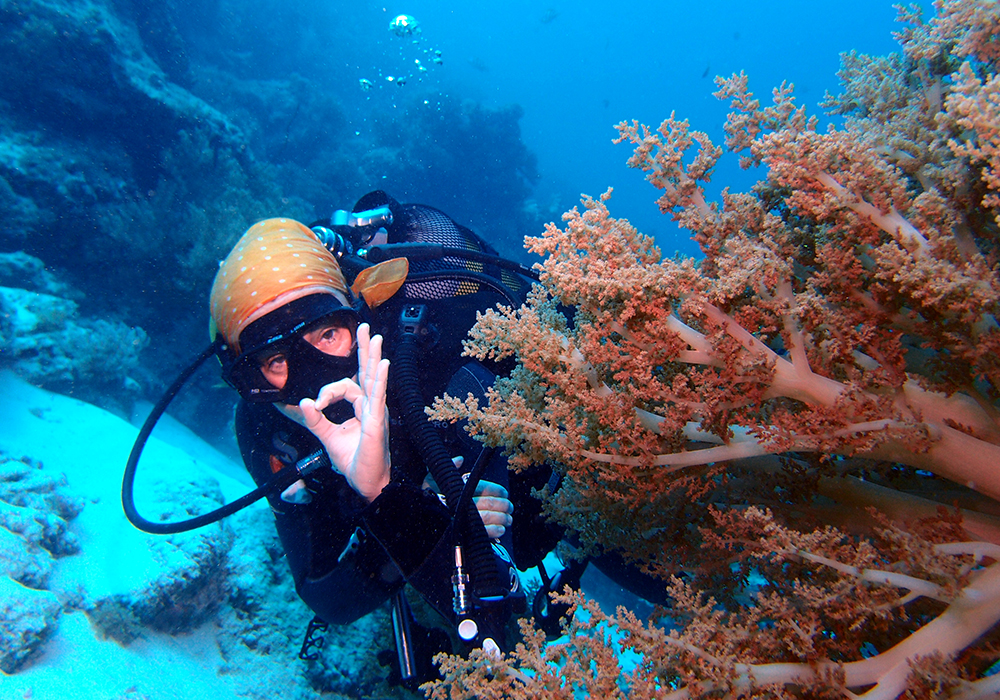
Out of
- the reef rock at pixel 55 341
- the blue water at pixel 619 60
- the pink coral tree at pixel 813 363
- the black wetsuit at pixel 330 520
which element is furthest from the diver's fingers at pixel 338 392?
the blue water at pixel 619 60

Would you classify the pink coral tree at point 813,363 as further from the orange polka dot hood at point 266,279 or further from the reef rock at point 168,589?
the reef rock at point 168,589

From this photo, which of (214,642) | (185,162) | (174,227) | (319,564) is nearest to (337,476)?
(319,564)

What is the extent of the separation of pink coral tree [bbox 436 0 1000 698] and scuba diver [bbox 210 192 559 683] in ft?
2.05

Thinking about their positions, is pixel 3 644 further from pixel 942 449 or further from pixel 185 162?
pixel 185 162

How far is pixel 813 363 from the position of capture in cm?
149

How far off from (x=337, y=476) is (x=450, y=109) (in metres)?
23.9

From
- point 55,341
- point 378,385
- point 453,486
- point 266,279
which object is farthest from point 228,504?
point 55,341

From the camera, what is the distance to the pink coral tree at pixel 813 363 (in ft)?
4.02

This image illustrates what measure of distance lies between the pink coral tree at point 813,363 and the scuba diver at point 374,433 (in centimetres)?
63

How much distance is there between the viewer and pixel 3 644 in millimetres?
2352

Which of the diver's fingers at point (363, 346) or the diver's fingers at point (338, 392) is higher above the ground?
the diver's fingers at point (363, 346)

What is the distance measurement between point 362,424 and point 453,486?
57cm

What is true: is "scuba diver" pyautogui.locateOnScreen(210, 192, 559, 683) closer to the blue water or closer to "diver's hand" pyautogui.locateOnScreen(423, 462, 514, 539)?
"diver's hand" pyautogui.locateOnScreen(423, 462, 514, 539)

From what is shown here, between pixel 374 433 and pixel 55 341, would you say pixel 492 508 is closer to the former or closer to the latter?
pixel 374 433
